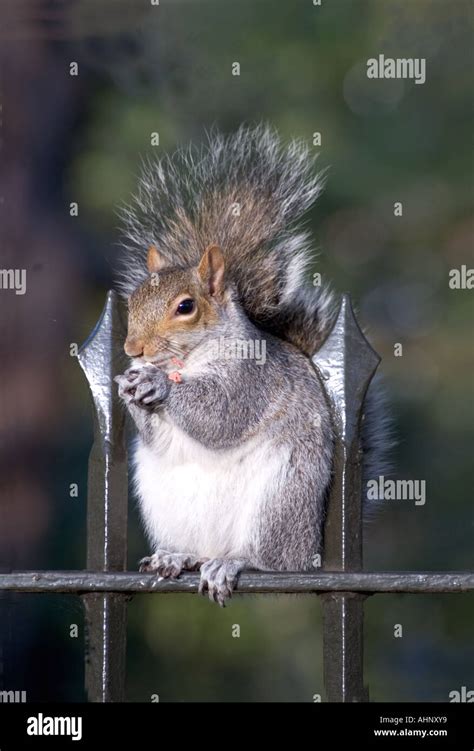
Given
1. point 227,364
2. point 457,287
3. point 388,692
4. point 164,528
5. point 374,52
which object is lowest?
point 388,692

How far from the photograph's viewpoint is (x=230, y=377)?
5.98 feet

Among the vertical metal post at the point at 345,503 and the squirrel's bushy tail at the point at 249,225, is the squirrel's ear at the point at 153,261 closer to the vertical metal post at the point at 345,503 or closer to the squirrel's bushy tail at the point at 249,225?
the squirrel's bushy tail at the point at 249,225

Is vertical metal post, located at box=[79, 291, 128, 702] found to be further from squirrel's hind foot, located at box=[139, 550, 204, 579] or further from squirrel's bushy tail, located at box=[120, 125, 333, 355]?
squirrel's bushy tail, located at box=[120, 125, 333, 355]

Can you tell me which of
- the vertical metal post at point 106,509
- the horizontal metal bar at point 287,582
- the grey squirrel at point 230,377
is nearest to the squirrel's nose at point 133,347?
the grey squirrel at point 230,377

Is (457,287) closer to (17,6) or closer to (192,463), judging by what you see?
(17,6)

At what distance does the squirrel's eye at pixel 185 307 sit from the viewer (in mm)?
1773

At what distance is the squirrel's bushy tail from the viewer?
1900 mm

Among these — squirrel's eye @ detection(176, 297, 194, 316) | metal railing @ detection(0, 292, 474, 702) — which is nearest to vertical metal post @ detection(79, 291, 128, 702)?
metal railing @ detection(0, 292, 474, 702)

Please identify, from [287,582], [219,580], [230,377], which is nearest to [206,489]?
[230,377]

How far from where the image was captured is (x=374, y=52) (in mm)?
3799

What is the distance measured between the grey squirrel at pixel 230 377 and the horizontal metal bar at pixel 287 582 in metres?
0.21

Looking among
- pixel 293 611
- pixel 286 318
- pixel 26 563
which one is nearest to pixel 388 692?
pixel 293 611

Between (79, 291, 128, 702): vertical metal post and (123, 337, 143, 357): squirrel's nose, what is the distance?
0.40 feet

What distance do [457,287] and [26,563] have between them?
5.24 feet
